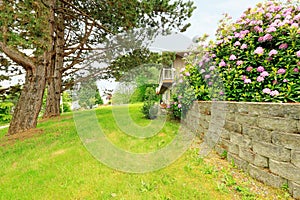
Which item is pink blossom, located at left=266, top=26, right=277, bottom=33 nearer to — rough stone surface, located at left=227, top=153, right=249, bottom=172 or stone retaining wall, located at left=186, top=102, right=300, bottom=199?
stone retaining wall, located at left=186, top=102, right=300, bottom=199

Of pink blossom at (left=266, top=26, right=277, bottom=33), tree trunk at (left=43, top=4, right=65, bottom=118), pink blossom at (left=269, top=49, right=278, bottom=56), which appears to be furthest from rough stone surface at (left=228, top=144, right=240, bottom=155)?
tree trunk at (left=43, top=4, right=65, bottom=118)

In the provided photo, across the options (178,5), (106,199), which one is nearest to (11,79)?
(178,5)

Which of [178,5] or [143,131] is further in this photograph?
[178,5]

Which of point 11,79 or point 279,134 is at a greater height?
point 11,79

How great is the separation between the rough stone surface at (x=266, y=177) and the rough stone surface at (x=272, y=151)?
20 cm

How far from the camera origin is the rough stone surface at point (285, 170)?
6.24ft

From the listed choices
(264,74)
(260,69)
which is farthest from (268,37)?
(264,74)

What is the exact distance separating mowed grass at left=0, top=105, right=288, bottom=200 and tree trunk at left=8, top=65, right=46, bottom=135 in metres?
1.78

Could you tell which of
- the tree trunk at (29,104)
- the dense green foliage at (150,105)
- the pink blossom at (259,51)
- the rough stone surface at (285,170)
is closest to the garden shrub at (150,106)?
the dense green foliage at (150,105)

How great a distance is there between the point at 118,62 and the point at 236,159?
7.11m

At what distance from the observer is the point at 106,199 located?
2.12 meters

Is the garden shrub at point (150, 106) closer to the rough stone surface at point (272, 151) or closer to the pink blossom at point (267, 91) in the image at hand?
the pink blossom at point (267, 91)

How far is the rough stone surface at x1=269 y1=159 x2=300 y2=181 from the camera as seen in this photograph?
190 cm

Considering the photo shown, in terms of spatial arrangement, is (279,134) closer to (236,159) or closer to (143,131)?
(236,159)
